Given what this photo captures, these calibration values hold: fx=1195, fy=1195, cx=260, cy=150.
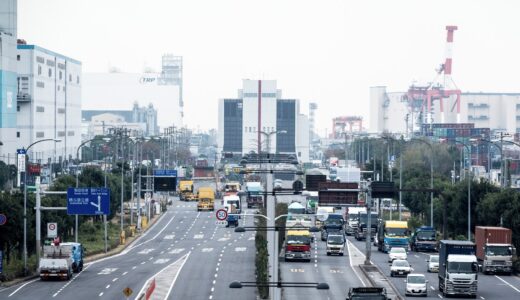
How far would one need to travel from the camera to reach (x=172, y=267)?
281 feet

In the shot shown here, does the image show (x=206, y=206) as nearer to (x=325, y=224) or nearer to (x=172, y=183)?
(x=172, y=183)

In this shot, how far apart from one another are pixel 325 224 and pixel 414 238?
1589 centimetres

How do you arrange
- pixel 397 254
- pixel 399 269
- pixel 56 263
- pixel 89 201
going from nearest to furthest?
1. pixel 56 263
2. pixel 399 269
3. pixel 89 201
4. pixel 397 254

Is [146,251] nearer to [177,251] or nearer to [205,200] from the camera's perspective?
[177,251]

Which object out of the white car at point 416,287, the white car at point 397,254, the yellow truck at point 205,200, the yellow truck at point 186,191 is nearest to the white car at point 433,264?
the white car at point 397,254

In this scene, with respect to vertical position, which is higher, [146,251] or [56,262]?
[56,262]

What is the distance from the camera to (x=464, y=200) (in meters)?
105

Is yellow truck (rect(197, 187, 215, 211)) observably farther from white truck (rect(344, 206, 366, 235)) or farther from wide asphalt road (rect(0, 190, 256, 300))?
white truck (rect(344, 206, 366, 235))

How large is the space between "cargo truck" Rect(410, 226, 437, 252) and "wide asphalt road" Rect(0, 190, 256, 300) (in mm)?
13935

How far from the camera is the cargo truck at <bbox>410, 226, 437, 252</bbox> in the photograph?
101 metres

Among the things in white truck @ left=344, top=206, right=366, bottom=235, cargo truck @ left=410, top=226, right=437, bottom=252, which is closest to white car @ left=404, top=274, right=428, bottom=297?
cargo truck @ left=410, top=226, right=437, bottom=252

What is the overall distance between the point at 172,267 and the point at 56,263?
1238 cm

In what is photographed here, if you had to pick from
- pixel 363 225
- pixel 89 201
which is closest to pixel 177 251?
pixel 363 225

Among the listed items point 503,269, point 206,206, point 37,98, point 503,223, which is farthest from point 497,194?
point 37,98
